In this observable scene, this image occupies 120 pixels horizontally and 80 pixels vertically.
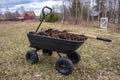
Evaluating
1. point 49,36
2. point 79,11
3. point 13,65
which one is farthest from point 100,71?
point 79,11

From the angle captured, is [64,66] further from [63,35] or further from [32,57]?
[32,57]

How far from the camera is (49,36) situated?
308cm

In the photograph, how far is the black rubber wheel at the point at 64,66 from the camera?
9.68 ft

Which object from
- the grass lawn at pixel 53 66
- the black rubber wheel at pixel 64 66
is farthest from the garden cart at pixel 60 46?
the grass lawn at pixel 53 66

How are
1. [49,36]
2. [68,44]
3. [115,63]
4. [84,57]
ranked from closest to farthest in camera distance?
[68,44], [49,36], [115,63], [84,57]

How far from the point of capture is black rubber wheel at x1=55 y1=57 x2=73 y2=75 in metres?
2.95

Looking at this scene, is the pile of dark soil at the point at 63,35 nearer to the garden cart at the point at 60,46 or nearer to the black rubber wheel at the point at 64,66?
the garden cart at the point at 60,46

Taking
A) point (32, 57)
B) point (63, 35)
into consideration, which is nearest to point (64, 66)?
point (63, 35)

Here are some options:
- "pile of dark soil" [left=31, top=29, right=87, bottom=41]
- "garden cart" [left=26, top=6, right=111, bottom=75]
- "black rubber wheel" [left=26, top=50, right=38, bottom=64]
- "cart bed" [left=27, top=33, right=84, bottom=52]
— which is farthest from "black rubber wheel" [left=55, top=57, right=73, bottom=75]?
"black rubber wheel" [left=26, top=50, right=38, bottom=64]

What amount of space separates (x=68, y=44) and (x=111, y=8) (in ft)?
34.7

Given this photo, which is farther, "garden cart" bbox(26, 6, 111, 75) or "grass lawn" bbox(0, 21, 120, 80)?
"grass lawn" bbox(0, 21, 120, 80)

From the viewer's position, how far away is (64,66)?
309 centimetres

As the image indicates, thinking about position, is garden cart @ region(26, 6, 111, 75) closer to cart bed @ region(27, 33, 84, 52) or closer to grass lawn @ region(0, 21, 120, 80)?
cart bed @ region(27, 33, 84, 52)

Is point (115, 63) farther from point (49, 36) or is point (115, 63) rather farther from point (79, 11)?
point (79, 11)
